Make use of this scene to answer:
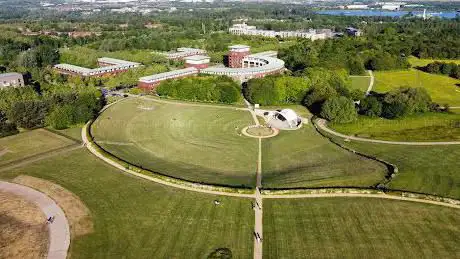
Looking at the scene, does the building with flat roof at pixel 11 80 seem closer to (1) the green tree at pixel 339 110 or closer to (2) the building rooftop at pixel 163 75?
(2) the building rooftop at pixel 163 75

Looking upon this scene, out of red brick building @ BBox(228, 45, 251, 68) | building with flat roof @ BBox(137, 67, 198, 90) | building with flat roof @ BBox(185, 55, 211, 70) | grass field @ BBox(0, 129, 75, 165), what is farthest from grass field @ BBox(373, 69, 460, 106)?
grass field @ BBox(0, 129, 75, 165)

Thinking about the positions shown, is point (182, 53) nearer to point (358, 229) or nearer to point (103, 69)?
point (103, 69)

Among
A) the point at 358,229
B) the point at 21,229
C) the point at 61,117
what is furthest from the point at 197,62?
the point at 358,229

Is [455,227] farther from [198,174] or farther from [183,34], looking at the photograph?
[183,34]

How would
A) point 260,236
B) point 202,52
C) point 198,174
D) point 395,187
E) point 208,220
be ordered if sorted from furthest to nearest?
point 202,52, point 198,174, point 395,187, point 208,220, point 260,236

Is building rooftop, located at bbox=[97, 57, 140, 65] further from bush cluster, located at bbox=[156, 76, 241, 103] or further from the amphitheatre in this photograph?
the amphitheatre

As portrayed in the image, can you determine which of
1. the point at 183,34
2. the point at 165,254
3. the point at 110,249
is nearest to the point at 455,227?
the point at 165,254
